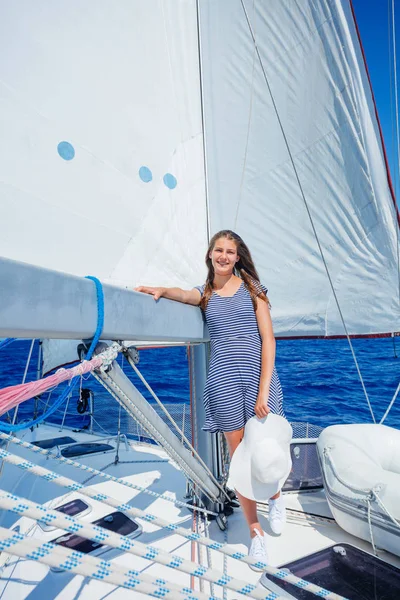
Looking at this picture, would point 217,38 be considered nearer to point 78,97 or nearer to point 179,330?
point 78,97

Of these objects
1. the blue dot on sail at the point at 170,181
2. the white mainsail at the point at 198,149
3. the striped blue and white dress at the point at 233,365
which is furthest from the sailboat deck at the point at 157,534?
the blue dot on sail at the point at 170,181

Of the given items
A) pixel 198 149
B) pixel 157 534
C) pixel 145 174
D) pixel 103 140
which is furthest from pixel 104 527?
pixel 198 149

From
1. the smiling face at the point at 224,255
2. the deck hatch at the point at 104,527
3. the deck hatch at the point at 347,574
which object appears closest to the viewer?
the deck hatch at the point at 347,574

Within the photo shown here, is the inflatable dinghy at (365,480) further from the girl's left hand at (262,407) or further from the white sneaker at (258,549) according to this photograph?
the girl's left hand at (262,407)

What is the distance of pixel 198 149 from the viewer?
3.11 m

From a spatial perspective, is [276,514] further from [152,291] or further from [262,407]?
[152,291]

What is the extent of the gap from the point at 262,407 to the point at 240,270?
34.3 inches

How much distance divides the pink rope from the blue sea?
4.39 metres

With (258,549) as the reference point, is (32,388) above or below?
above

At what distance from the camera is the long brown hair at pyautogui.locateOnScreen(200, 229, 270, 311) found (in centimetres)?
244

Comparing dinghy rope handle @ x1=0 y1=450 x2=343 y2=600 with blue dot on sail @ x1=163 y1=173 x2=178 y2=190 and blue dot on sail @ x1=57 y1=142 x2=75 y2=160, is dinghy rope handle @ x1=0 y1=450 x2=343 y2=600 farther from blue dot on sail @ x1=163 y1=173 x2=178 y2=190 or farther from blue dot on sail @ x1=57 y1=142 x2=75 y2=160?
blue dot on sail @ x1=163 y1=173 x2=178 y2=190

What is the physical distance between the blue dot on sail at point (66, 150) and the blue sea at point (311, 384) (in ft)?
13.5

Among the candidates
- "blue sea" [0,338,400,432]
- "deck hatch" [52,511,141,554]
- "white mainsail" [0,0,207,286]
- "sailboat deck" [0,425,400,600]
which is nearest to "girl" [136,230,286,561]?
"sailboat deck" [0,425,400,600]

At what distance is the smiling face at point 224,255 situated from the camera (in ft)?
7.95
